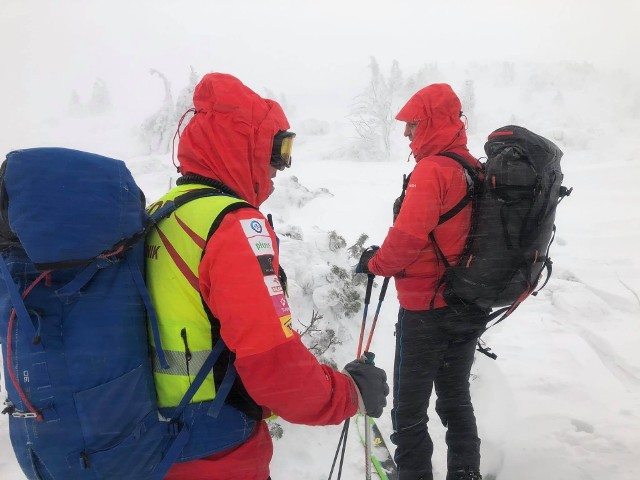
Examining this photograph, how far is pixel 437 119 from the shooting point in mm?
2936

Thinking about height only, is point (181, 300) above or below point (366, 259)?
above

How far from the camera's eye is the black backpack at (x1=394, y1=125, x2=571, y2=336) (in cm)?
246

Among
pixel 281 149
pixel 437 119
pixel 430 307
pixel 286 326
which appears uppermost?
pixel 437 119

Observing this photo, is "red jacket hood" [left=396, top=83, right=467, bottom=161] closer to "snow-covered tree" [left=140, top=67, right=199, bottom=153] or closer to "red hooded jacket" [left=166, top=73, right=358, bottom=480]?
"red hooded jacket" [left=166, top=73, right=358, bottom=480]

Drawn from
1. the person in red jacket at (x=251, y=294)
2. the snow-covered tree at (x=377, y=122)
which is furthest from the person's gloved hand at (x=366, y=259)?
the snow-covered tree at (x=377, y=122)

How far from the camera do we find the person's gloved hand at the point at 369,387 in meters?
1.82

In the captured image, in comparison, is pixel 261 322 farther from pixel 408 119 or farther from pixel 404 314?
pixel 408 119

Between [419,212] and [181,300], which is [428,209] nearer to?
[419,212]

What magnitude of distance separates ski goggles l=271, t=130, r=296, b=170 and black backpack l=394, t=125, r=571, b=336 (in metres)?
1.24

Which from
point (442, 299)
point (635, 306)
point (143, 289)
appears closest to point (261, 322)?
point (143, 289)

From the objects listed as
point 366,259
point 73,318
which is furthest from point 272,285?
point 366,259

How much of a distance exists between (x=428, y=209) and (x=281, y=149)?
3.79 ft

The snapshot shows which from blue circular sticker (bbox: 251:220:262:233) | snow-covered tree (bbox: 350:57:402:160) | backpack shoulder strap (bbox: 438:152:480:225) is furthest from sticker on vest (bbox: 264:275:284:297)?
snow-covered tree (bbox: 350:57:402:160)

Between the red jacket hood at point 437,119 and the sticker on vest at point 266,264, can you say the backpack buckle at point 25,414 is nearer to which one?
the sticker on vest at point 266,264
